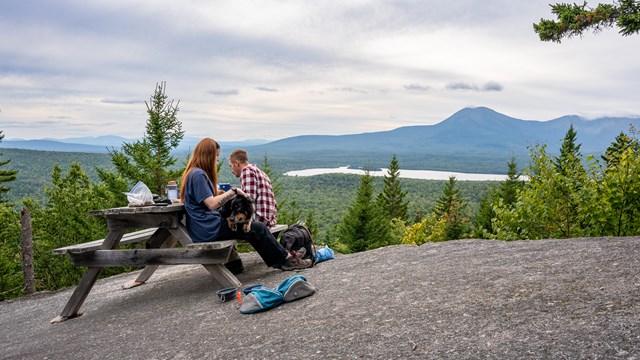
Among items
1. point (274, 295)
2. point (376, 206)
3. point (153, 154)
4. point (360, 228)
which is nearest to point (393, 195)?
point (376, 206)

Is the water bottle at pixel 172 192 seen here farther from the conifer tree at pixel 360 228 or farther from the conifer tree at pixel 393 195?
the conifer tree at pixel 393 195

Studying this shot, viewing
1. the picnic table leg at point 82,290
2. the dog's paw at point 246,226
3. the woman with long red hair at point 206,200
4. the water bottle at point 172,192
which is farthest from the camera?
the water bottle at point 172,192

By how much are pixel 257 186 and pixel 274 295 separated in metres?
2.21

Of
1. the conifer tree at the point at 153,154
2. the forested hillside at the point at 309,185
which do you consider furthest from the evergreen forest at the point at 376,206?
the forested hillside at the point at 309,185

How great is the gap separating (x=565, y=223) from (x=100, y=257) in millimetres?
7337

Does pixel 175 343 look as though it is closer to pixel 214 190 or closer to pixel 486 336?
pixel 214 190

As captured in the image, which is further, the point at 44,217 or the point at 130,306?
the point at 44,217

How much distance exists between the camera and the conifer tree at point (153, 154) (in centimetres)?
2096

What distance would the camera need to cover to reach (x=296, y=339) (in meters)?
4.00

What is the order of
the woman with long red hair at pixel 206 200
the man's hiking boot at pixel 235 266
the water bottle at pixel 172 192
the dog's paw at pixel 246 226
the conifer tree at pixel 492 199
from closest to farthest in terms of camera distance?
the woman with long red hair at pixel 206 200
the dog's paw at pixel 246 226
the water bottle at pixel 172 192
the man's hiking boot at pixel 235 266
the conifer tree at pixel 492 199

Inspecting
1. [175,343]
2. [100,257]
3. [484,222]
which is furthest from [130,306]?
[484,222]

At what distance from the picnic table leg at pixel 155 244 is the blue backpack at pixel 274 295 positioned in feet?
7.52

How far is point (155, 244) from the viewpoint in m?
6.94

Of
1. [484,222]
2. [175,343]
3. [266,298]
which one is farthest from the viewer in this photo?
[484,222]
